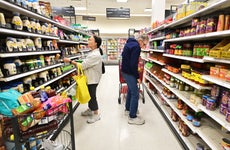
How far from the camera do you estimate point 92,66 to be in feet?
10.3

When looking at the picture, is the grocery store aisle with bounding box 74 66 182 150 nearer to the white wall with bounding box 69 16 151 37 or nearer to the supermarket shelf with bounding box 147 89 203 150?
the supermarket shelf with bounding box 147 89 203 150

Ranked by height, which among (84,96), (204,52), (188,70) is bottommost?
(84,96)

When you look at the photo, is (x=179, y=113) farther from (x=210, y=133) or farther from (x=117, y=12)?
(x=117, y=12)

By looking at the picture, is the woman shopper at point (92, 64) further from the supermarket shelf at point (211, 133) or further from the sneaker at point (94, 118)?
the supermarket shelf at point (211, 133)

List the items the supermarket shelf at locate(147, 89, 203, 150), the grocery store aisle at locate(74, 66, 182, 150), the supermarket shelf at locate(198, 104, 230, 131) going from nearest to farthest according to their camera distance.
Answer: the supermarket shelf at locate(198, 104, 230, 131) < the supermarket shelf at locate(147, 89, 203, 150) < the grocery store aisle at locate(74, 66, 182, 150)

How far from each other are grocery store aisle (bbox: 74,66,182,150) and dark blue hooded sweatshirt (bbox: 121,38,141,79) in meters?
1.04

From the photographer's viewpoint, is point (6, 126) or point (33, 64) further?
point (33, 64)

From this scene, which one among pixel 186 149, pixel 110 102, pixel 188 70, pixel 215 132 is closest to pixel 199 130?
pixel 215 132

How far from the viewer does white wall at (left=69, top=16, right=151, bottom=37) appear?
12.8 metres

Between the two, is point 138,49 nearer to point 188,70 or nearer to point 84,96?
point 188,70

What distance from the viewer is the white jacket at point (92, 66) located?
3.08 m

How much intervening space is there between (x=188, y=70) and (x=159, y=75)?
1.55m

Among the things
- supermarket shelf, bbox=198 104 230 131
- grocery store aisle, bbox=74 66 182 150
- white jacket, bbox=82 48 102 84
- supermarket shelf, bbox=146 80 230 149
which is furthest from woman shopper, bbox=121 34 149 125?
supermarket shelf, bbox=198 104 230 131

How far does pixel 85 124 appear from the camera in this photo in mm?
3297
